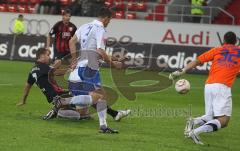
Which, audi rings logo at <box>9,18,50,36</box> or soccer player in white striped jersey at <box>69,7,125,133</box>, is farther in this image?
audi rings logo at <box>9,18,50,36</box>

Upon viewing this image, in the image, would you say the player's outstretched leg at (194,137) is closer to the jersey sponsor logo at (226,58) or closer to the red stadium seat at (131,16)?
the jersey sponsor logo at (226,58)

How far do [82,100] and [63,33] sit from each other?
5645mm

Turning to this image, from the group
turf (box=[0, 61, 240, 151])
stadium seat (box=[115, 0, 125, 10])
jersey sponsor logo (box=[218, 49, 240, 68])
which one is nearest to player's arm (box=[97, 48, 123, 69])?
turf (box=[0, 61, 240, 151])

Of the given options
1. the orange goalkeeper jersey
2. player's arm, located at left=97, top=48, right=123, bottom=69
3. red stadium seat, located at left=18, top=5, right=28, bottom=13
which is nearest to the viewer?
the orange goalkeeper jersey

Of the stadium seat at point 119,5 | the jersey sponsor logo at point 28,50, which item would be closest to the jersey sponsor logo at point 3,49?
the jersey sponsor logo at point 28,50

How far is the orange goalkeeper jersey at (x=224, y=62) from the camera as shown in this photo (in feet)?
36.7

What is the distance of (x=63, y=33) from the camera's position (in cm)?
1795

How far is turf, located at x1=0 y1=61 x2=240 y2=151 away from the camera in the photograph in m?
10.6

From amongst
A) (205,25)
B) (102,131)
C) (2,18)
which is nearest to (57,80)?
(102,131)

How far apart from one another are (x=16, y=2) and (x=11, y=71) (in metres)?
12.7

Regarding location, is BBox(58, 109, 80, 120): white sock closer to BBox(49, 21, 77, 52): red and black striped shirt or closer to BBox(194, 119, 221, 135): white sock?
BBox(194, 119, 221, 135): white sock

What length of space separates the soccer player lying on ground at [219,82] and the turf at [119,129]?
1.27 ft

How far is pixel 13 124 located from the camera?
1231 cm

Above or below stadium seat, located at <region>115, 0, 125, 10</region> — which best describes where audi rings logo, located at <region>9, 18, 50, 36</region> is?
below
